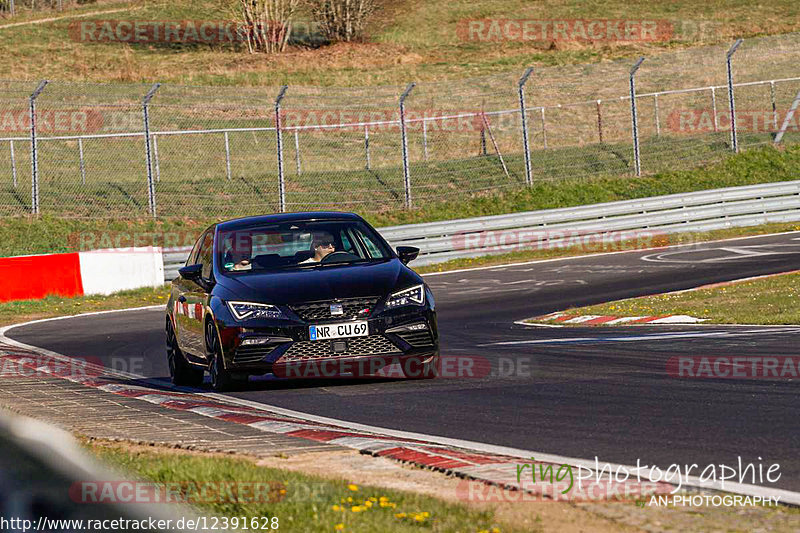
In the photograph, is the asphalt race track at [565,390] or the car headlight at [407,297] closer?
the asphalt race track at [565,390]

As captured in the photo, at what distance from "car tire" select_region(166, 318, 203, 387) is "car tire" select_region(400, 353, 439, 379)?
2.06 meters

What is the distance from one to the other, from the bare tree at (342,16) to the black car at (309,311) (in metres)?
44.8

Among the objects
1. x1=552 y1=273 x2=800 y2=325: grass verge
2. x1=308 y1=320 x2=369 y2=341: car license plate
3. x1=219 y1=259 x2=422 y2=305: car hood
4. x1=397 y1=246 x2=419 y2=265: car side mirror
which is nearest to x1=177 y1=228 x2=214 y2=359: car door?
x1=219 y1=259 x2=422 y2=305: car hood

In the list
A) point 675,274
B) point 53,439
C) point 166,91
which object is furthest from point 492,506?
point 166,91

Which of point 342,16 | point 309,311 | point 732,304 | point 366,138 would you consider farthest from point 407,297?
point 342,16

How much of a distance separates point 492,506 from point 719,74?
48080 mm

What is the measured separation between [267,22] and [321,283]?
146ft

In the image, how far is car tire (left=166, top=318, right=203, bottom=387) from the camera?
11906 millimetres

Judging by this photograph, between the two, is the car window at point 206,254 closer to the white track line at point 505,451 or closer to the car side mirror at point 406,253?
the white track line at point 505,451

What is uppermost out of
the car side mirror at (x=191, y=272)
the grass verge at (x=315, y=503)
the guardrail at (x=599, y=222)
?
the car side mirror at (x=191, y=272)

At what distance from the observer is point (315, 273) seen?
35.8 ft

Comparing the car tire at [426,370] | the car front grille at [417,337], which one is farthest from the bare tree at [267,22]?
the car front grille at [417,337]

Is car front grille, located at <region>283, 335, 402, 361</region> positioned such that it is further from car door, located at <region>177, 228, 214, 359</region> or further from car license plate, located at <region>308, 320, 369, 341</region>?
car door, located at <region>177, 228, 214, 359</region>

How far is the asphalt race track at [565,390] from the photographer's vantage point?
7168mm
